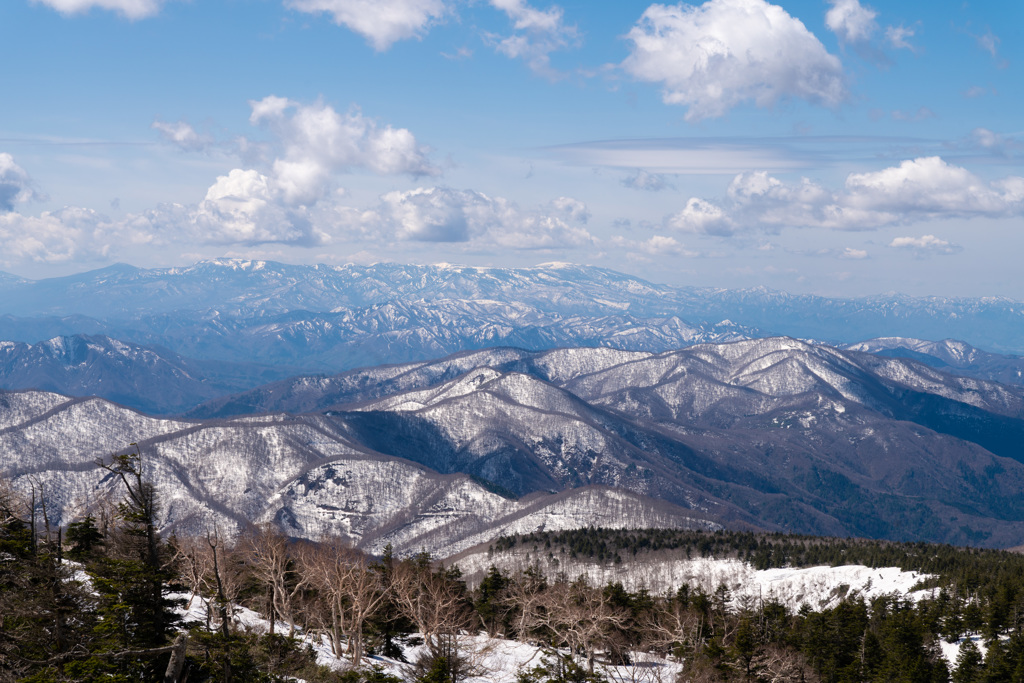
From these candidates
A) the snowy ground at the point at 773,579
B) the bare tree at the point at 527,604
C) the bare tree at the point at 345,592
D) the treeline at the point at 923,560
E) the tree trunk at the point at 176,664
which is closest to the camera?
the tree trunk at the point at 176,664

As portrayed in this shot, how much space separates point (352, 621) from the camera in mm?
70312

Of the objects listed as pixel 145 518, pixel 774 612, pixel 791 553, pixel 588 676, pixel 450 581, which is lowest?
pixel 791 553

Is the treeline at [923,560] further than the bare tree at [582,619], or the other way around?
the treeline at [923,560]

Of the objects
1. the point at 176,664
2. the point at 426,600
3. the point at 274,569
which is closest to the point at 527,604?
the point at 426,600

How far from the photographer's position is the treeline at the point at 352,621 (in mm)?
39812

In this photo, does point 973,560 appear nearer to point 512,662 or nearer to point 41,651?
point 512,662

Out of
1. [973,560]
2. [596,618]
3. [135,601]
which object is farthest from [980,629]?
[135,601]

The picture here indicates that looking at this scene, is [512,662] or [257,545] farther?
[512,662]

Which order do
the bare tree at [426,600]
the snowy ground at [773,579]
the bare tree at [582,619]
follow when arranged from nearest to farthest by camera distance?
the bare tree at [426,600] → the bare tree at [582,619] → the snowy ground at [773,579]

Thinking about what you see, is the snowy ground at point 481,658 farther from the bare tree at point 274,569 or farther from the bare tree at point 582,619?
the bare tree at point 582,619

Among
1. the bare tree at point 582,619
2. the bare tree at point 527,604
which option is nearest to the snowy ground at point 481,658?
the bare tree at point 527,604

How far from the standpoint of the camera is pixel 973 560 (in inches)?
6048

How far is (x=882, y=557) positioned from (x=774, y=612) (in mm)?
70832

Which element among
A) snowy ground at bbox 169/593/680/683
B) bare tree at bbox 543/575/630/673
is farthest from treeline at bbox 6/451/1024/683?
snowy ground at bbox 169/593/680/683
